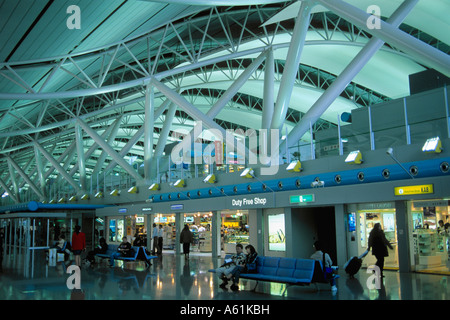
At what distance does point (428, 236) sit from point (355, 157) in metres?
3.59

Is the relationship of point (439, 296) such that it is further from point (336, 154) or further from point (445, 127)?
point (336, 154)

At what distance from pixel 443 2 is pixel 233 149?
1246cm

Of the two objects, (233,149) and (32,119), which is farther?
(32,119)

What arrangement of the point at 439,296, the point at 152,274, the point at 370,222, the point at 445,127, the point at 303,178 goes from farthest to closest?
the point at 303,178 < the point at 370,222 < the point at 152,274 < the point at 445,127 < the point at 439,296

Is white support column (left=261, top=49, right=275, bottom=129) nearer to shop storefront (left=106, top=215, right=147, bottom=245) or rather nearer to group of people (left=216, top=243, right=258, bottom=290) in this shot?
group of people (left=216, top=243, right=258, bottom=290)

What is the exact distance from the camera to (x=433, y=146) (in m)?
13.7

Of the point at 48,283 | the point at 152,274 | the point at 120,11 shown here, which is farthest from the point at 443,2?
the point at 48,283

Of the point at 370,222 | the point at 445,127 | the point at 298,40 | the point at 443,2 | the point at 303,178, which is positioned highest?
the point at 443,2

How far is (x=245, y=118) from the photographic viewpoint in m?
49.9

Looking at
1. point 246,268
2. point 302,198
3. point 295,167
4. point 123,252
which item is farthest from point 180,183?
point 246,268

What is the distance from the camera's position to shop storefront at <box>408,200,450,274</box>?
14250mm

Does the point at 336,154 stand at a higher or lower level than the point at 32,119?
lower

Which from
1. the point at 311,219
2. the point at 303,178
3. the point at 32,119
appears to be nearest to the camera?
the point at 303,178

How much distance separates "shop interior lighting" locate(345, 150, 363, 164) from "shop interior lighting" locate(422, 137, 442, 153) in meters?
2.54
